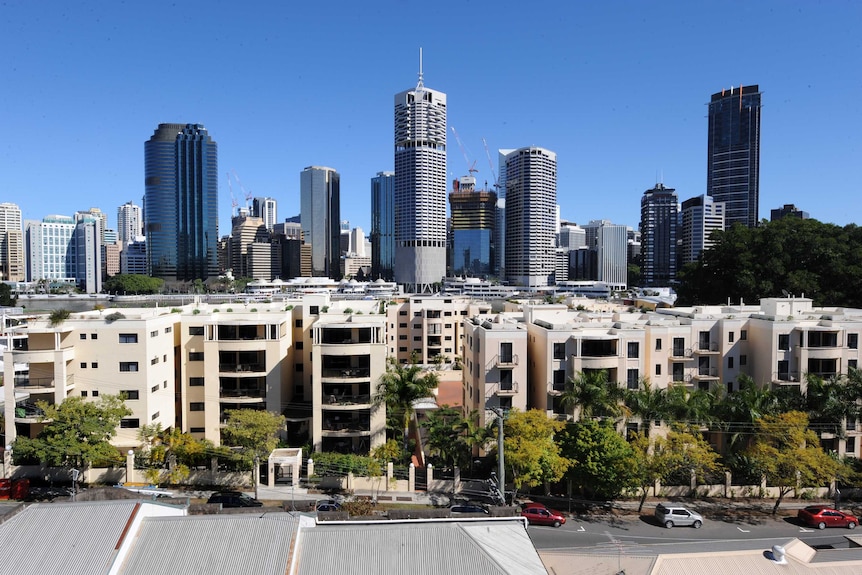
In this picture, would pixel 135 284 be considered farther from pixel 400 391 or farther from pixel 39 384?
pixel 400 391

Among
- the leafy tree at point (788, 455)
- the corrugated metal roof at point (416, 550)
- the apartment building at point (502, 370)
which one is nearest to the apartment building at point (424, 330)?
the apartment building at point (502, 370)

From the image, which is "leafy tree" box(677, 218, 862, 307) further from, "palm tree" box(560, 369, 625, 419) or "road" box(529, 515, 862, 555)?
"road" box(529, 515, 862, 555)

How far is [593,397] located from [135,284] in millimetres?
197210

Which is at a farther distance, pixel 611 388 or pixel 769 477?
pixel 611 388

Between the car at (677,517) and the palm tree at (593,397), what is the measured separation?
5579 mm

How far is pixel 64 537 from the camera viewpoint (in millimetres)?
13469

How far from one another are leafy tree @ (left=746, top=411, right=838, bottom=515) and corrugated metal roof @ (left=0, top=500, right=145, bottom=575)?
94.7 feet

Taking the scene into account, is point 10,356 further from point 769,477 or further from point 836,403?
point 836,403

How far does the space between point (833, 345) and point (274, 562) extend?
38239 millimetres

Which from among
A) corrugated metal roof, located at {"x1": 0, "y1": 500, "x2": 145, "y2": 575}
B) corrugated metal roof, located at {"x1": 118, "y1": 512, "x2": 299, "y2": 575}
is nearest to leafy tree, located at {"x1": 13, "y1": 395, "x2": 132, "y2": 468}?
corrugated metal roof, located at {"x1": 0, "y1": 500, "x2": 145, "y2": 575}

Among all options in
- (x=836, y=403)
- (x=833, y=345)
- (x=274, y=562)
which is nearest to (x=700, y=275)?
(x=833, y=345)

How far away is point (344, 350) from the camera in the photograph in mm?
32906

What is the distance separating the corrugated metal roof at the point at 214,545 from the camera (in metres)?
12.7

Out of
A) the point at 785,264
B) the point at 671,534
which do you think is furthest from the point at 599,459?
the point at 785,264
